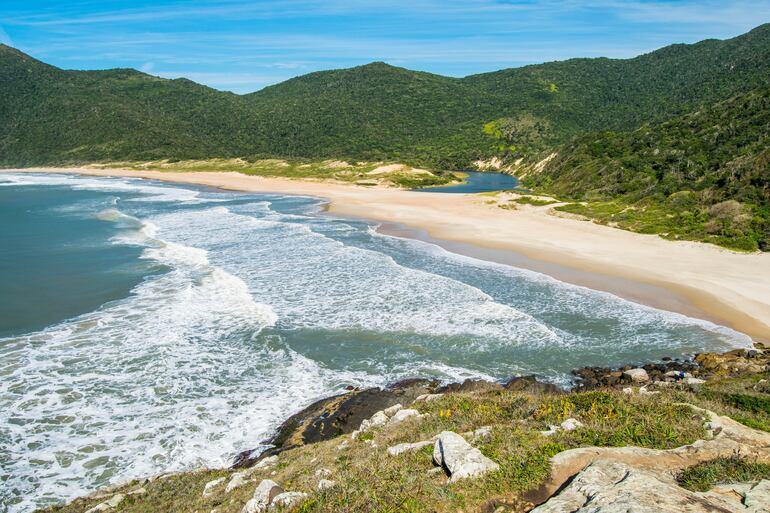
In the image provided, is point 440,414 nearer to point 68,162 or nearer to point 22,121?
point 68,162

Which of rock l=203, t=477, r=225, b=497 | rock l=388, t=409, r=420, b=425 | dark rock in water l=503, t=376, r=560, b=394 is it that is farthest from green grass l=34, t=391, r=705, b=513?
dark rock in water l=503, t=376, r=560, b=394

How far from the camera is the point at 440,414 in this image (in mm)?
9398

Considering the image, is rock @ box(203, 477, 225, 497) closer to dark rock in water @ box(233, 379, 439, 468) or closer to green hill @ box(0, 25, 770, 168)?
dark rock in water @ box(233, 379, 439, 468)

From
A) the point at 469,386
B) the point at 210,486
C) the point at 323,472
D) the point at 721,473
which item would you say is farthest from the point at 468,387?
the point at 721,473

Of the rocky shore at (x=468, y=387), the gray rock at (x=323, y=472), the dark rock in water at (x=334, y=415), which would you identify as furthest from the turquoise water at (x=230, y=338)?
the gray rock at (x=323, y=472)

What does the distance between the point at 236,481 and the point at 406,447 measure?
2997mm

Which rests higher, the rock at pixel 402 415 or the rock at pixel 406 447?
the rock at pixel 406 447

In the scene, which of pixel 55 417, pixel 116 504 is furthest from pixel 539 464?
pixel 55 417

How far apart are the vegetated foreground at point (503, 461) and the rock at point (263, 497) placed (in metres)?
0.02

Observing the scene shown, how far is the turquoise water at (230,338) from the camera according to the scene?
11.4 meters

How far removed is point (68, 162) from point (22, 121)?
44.0 m

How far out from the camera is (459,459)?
6.65 m

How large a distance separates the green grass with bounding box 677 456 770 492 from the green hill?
321ft

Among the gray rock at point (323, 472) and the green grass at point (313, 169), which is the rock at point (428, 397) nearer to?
the gray rock at point (323, 472)
